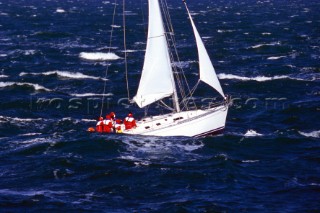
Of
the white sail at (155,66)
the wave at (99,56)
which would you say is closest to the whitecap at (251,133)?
the white sail at (155,66)

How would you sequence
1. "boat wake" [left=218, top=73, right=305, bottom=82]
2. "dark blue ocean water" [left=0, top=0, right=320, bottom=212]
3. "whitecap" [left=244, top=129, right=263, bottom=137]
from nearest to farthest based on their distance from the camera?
"dark blue ocean water" [left=0, top=0, right=320, bottom=212] < "whitecap" [left=244, top=129, right=263, bottom=137] < "boat wake" [left=218, top=73, right=305, bottom=82]

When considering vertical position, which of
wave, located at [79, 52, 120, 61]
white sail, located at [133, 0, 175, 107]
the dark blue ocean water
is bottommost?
the dark blue ocean water

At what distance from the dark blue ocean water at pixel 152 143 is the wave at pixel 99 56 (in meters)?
0.60

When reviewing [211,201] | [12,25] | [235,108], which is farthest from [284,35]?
[211,201]

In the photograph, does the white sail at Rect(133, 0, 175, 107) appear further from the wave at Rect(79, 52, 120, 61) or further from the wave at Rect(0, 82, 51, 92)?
the wave at Rect(79, 52, 120, 61)

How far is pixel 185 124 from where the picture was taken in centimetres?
4312

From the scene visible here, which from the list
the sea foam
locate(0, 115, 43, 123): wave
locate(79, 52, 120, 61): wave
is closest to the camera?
locate(0, 115, 43, 123): wave

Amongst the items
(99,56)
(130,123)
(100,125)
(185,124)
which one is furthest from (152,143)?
(99,56)

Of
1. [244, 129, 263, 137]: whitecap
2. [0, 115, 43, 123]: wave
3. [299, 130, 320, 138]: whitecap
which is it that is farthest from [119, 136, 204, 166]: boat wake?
[0, 115, 43, 123]: wave

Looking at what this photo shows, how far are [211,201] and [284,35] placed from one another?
81.9m

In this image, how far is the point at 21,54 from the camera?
87.8 meters

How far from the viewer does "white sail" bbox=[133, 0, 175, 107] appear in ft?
143

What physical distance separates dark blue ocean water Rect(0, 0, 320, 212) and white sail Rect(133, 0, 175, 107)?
4.63m

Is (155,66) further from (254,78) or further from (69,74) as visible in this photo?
(69,74)
